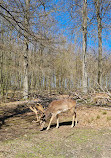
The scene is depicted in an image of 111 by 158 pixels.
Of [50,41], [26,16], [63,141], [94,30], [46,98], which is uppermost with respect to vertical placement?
[94,30]

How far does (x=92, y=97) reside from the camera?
838cm

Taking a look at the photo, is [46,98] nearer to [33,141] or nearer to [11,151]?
[33,141]

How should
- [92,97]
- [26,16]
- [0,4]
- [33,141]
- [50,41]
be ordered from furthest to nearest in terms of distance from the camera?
1. [92,97]
2. [50,41]
3. [26,16]
4. [0,4]
5. [33,141]

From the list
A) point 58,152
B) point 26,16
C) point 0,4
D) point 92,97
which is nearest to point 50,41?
point 26,16

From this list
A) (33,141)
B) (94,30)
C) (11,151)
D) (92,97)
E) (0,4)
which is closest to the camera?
(11,151)

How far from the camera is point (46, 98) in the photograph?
28.1ft

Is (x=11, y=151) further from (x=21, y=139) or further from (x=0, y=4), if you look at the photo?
(x=0, y=4)

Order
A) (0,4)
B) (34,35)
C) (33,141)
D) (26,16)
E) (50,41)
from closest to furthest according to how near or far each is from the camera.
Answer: (33,141) < (0,4) < (26,16) < (34,35) < (50,41)

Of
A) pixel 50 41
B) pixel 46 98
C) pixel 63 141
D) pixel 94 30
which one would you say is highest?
pixel 94 30

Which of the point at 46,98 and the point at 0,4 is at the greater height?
the point at 0,4

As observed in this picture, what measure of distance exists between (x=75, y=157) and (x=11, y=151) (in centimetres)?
155

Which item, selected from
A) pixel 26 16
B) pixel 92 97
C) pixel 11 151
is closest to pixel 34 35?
pixel 26 16

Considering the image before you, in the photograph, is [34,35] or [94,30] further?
[94,30]

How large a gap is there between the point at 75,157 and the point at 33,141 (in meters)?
1.45
